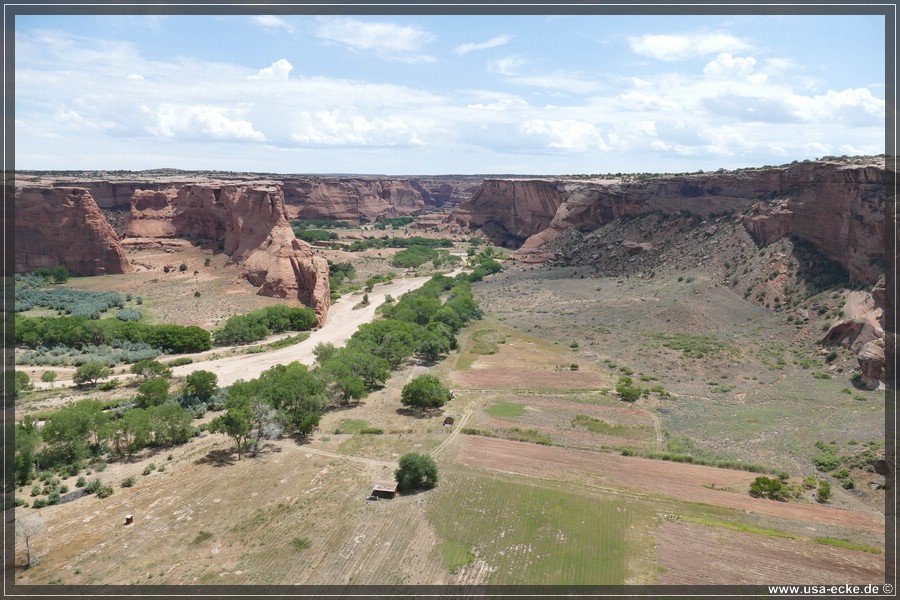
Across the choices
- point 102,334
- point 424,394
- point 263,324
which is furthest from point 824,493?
point 102,334

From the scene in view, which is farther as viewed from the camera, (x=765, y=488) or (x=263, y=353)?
(x=263, y=353)

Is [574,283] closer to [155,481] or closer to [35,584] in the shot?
[155,481]

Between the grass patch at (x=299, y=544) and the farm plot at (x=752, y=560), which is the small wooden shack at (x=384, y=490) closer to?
the grass patch at (x=299, y=544)

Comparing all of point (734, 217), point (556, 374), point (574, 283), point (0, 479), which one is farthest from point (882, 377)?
point (0, 479)

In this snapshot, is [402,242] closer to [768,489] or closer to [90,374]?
[90,374]

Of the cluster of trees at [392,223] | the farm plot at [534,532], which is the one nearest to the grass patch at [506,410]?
the farm plot at [534,532]

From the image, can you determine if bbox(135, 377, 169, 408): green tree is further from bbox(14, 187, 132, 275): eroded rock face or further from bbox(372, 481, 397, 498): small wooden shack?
bbox(14, 187, 132, 275): eroded rock face
